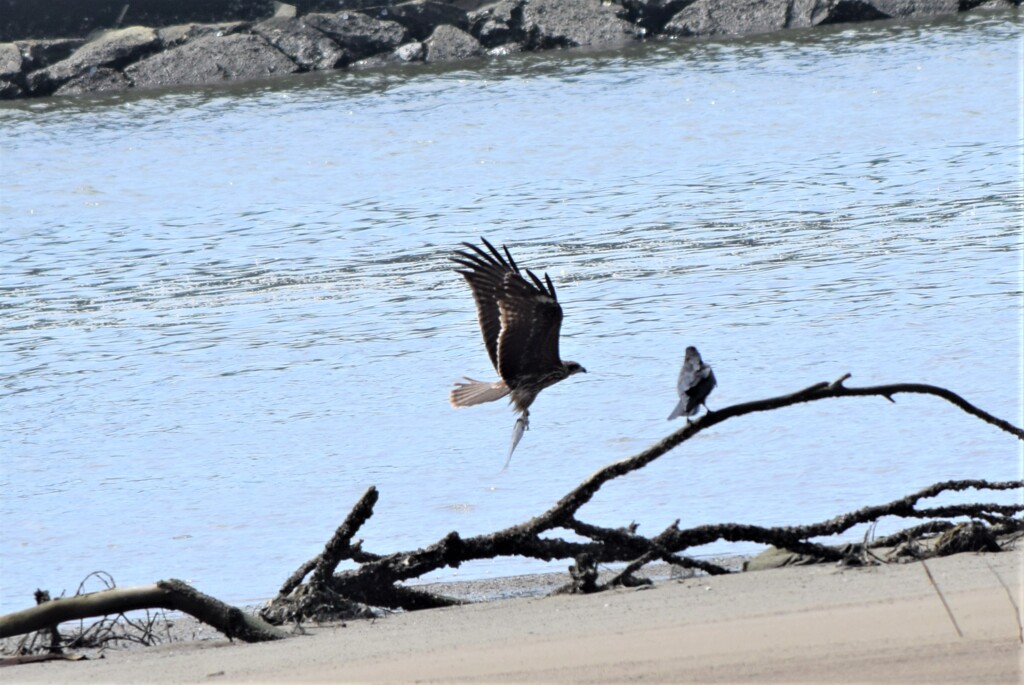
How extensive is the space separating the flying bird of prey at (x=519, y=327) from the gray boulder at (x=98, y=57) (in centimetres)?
2290

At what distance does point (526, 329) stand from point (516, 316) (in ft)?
0.17

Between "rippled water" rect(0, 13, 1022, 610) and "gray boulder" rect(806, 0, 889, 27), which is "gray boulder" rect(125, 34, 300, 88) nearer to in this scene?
"rippled water" rect(0, 13, 1022, 610)

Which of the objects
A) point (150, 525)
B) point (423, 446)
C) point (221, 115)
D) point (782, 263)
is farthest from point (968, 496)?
point (221, 115)

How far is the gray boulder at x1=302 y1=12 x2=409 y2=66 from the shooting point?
88.8 ft

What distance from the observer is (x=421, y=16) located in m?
27.6

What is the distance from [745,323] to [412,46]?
1930cm

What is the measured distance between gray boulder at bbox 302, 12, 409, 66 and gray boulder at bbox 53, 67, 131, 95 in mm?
3276

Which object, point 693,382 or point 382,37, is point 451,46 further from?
point 693,382

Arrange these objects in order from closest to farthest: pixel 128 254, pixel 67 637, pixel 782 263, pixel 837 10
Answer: pixel 67 637, pixel 782 263, pixel 128 254, pixel 837 10

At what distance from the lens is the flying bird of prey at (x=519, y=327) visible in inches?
201

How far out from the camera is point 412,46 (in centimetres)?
2703

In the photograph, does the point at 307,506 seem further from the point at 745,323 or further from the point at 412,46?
the point at 412,46

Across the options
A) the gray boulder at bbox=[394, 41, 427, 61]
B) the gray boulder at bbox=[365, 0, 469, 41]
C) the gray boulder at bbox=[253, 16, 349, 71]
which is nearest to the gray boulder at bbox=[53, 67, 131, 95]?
the gray boulder at bbox=[253, 16, 349, 71]

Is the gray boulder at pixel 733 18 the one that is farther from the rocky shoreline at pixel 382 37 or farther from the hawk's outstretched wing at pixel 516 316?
the hawk's outstretched wing at pixel 516 316
